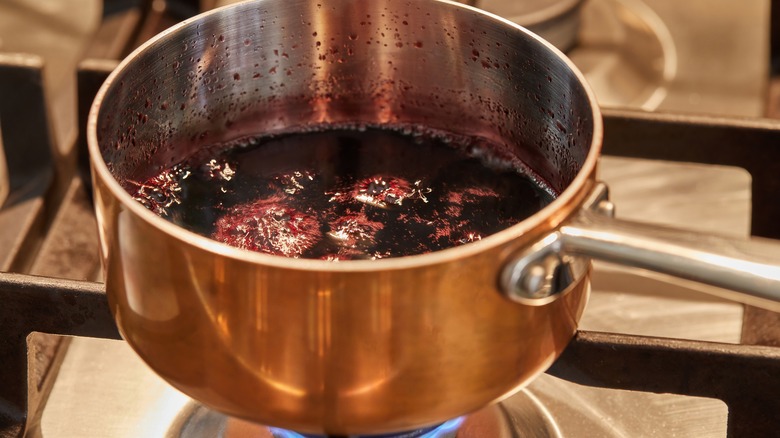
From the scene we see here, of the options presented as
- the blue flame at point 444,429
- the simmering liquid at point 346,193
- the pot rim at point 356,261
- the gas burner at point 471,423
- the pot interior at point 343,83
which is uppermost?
the pot rim at point 356,261

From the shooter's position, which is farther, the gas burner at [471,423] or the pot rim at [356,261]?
the gas burner at [471,423]

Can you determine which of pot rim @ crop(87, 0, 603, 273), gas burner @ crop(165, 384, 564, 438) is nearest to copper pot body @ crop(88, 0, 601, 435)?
pot rim @ crop(87, 0, 603, 273)

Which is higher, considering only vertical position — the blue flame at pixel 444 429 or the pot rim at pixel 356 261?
the pot rim at pixel 356 261

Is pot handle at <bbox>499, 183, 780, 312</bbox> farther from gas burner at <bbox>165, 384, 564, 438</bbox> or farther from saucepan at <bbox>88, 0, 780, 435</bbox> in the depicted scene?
gas burner at <bbox>165, 384, 564, 438</bbox>

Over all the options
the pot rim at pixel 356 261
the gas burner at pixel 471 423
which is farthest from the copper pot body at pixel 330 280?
the gas burner at pixel 471 423

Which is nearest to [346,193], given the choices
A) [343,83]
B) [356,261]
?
[343,83]

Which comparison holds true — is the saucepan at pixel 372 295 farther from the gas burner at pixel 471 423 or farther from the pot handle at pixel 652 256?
the gas burner at pixel 471 423

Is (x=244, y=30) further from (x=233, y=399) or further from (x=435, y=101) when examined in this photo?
(x=233, y=399)
